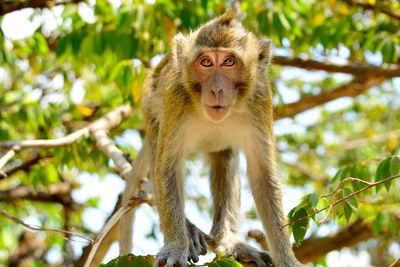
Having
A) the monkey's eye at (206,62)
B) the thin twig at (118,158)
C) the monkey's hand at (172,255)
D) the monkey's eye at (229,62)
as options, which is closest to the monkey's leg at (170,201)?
the monkey's hand at (172,255)

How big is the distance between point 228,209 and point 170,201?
3.28 feet

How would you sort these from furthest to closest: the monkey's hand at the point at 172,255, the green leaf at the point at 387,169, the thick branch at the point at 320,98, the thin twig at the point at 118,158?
the thick branch at the point at 320,98, the thin twig at the point at 118,158, the monkey's hand at the point at 172,255, the green leaf at the point at 387,169

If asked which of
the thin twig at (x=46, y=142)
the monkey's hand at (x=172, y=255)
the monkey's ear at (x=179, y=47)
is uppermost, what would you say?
the monkey's ear at (x=179, y=47)

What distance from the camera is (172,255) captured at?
4.56m

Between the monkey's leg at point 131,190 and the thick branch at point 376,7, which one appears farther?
the thick branch at point 376,7

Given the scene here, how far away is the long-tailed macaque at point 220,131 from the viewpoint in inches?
187

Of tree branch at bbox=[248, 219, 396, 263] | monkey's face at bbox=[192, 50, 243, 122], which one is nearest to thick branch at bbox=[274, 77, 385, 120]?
tree branch at bbox=[248, 219, 396, 263]

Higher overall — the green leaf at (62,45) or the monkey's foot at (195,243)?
the green leaf at (62,45)

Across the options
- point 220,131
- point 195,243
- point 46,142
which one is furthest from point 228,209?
point 46,142

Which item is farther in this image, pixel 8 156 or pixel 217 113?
pixel 8 156

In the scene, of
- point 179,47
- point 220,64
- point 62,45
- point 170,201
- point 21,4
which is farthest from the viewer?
point 21,4

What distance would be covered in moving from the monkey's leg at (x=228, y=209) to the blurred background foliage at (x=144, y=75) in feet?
2.16

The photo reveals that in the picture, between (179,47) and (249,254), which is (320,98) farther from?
(249,254)

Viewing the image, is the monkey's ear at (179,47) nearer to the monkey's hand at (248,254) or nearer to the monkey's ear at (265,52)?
the monkey's ear at (265,52)
